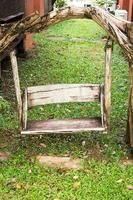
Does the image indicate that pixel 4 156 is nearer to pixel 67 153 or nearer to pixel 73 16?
pixel 67 153

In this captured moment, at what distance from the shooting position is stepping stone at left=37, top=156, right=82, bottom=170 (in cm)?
523

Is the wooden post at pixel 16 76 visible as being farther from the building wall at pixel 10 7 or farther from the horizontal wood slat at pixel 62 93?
the building wall at pixel 10 7

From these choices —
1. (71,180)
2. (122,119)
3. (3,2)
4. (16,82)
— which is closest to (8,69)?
(3,2)

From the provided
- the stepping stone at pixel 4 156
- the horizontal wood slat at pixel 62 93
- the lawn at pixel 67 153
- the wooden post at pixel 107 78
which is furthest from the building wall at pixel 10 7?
the wooden post at pixel 107 78

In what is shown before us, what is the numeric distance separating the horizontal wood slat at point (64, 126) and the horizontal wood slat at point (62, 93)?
0.29 meters

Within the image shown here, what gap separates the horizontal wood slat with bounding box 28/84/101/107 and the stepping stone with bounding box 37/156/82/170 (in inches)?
30.3

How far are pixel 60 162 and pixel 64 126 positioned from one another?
483mm

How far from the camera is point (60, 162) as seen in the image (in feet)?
17.4

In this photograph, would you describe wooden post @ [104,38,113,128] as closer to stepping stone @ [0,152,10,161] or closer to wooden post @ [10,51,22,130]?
wooden post @ [10,51,22,130]

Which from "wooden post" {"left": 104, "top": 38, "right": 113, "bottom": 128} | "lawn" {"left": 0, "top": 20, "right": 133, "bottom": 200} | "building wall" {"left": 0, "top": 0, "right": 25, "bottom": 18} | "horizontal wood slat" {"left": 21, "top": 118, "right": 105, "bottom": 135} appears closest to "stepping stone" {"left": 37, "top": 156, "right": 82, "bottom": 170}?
"lawn" {"left": 0, "top": 20, "right": 133, "bottom": 200}

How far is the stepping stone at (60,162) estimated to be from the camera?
5227 mm

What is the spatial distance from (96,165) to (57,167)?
51 cm

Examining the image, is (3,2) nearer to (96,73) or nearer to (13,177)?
(96,73)

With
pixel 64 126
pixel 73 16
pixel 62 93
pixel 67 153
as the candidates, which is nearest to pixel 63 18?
pixel 73 16
